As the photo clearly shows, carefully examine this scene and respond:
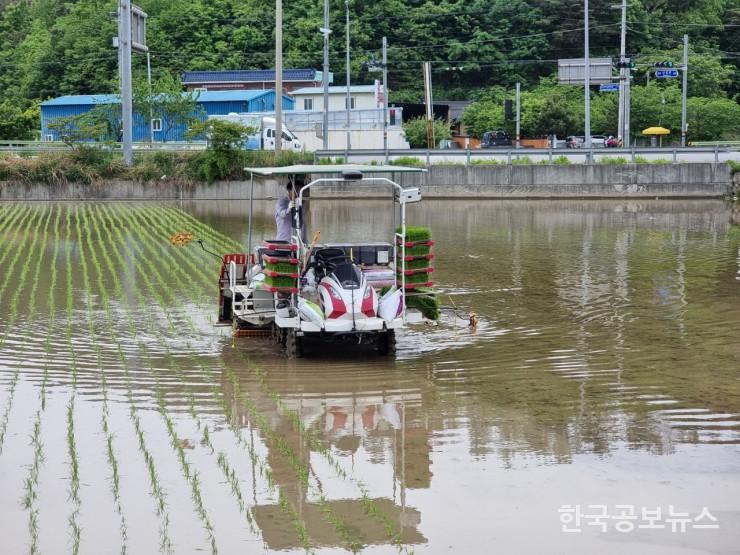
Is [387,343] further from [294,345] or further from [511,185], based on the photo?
[511,185]

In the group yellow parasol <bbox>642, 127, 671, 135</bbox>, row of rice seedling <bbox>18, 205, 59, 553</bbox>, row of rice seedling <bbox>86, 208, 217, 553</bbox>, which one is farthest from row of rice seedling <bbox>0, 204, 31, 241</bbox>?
yellow parasol <bbox>642, 127, 671, 135</bbox>

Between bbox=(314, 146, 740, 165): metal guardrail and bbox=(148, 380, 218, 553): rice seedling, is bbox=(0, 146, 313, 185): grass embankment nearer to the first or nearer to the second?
bbox=(314, 146, 740, 165): metal guardrail

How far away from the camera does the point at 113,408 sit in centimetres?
1084

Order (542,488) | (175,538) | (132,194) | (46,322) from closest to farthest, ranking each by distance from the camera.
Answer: (175,538)
(542,488)
(46,322)
(132,194)

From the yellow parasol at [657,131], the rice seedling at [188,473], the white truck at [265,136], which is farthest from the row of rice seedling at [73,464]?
the yellow parasol at [657,131]

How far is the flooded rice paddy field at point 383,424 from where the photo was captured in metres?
7.68

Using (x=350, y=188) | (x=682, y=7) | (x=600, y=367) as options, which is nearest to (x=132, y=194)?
(x=350, y=188)

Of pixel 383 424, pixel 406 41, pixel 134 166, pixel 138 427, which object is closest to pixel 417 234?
pixel 383 424

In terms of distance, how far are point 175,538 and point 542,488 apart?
265 centimetres

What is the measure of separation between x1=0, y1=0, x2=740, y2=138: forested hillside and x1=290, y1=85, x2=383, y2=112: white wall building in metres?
5.55

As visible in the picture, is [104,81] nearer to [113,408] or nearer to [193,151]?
[193,151]

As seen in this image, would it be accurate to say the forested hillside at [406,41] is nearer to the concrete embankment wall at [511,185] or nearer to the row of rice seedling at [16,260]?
the concrete embankment wall at [511,185]

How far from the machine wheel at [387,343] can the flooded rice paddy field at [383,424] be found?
0.49 ft

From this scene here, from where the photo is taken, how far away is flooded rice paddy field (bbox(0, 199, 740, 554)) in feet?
25.2
